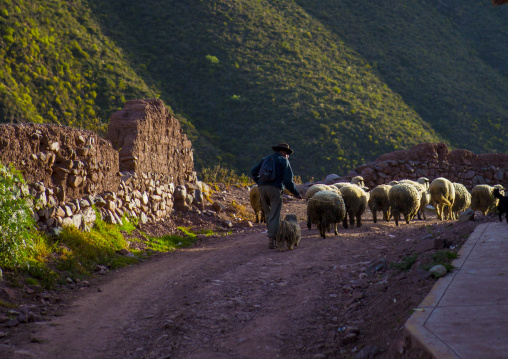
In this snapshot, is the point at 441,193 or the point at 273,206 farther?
the point at 441,193

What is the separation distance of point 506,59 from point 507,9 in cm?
958

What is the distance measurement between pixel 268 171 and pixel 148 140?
14.8 ft

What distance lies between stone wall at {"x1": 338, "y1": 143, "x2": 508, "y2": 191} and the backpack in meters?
14.7

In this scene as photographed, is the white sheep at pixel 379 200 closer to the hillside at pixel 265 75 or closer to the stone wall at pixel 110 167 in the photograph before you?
the stone wall at pixel 110 167

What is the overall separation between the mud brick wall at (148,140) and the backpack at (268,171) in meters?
3.76

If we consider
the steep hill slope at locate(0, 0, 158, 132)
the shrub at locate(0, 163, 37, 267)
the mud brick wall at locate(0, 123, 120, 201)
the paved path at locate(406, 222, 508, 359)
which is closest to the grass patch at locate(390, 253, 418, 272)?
the paved path at locate(406, 222, 508, 359)

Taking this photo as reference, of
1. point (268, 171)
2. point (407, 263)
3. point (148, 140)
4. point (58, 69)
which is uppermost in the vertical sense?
point (58, 69)

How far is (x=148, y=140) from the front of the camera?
13.5m

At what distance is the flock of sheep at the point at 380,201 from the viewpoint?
37.6 ft

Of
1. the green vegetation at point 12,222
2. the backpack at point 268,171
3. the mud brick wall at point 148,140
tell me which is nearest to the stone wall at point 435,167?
the mud brick wall at point 148,140

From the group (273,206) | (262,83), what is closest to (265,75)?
(262,83)

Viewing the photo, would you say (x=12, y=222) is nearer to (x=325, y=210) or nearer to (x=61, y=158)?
(x=61, y=158)

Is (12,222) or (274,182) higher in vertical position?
(274,182)

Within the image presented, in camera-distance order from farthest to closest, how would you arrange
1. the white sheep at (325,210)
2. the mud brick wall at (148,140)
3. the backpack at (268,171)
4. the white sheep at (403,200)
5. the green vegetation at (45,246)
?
the white sheep at (403,200) < the mud brick wall at (148,140) < the white sheep at (325,210) < the backpack at (268,171) < the green vegetation at (45,246)
